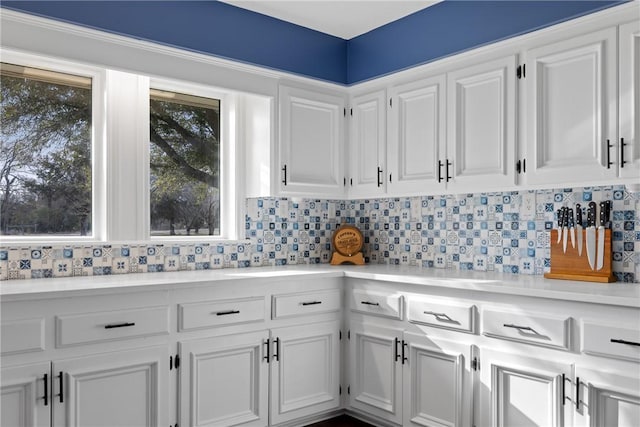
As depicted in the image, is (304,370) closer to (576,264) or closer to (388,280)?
(388,280)

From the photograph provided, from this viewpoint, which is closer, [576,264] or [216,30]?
[576,264]

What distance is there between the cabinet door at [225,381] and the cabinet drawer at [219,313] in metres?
0.08

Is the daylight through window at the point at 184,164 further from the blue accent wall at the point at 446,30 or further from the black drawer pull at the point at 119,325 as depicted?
the blue accent wall at the point at 446,30

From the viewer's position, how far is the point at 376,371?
3088 millimetres

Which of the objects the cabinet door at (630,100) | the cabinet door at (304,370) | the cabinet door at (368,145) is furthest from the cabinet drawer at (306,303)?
the cabinet door at (630,100)

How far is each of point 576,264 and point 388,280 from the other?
0.95m

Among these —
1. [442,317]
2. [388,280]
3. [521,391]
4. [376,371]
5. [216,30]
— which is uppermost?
[216,30]

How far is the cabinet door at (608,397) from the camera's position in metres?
2.06

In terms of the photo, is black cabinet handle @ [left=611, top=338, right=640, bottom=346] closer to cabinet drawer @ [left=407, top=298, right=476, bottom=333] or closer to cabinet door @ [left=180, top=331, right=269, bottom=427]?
cabinet drawer @ [left=407, top=298, right=476, bottom=333]

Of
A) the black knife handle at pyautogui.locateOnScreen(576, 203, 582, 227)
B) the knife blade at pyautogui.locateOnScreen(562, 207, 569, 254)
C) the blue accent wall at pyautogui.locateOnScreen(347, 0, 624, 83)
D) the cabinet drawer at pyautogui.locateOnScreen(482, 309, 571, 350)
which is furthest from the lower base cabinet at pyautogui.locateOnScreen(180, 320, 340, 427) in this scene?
the blue accent wall at pyautogui.locateOnScreen(347, 0, 624, 83)

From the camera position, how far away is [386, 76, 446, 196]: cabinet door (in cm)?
313

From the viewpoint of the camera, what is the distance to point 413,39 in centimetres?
330

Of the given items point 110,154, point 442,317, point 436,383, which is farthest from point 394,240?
point 110,154

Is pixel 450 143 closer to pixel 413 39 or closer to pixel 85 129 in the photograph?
pixel 413 39
